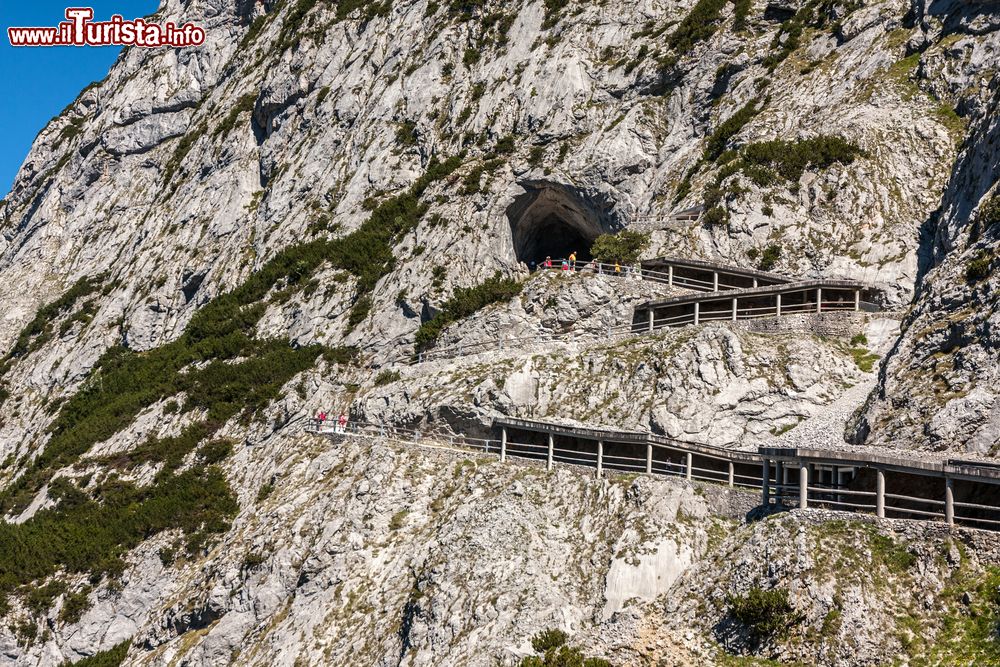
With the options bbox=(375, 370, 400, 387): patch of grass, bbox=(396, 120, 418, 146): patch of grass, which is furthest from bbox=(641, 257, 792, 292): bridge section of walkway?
bbox=(396, 120, 418, 146): patch of grass

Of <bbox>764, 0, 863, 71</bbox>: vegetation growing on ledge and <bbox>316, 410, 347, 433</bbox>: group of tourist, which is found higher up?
<bbox>764, 0, 863, 71</bbox>: vegetation growing on ledge

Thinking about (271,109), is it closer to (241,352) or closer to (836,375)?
(241,352)

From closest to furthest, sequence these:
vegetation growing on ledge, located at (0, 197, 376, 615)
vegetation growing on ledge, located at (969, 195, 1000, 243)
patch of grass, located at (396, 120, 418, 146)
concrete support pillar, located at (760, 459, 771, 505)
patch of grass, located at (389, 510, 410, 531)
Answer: concrete support pillar, located at (760, 459, 771, 505)
vegetation growing on ledge, located at (969, 195, 1000, 243)
patch of grass, located at (389, 510, 410, 531)
vegetation growing on ledge, located at (0, 197, 376, 615)
patch of grass, located at (396, 120, 418, 146)

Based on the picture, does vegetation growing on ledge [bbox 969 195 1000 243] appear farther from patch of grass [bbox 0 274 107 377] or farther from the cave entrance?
patch of grass [bbox 0 274 107 377]

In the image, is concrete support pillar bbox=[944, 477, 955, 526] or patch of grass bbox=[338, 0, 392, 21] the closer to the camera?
concrete support pillar bbox=[944, 477, 955, 526]

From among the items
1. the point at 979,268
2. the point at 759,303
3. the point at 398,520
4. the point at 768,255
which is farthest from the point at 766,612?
the point at 768,255

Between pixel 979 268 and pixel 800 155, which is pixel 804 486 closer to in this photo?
pixel 979 268

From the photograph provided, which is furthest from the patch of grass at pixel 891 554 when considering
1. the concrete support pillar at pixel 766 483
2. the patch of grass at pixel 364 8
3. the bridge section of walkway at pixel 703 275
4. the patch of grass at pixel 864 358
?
the patch of grass at pixel 364 8

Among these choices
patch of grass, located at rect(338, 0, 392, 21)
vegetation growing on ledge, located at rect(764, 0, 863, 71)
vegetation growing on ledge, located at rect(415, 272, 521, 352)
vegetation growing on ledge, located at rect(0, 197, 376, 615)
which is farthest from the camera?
patch of grass, located at rect(338, 0, 392, 21)
